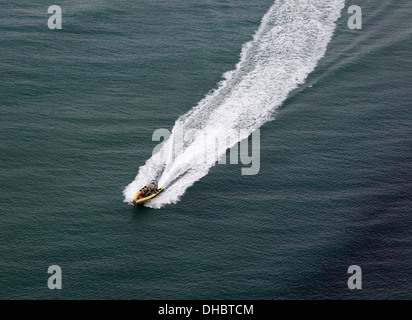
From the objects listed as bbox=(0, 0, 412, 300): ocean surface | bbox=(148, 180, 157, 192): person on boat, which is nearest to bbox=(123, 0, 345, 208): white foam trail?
bbox=(0, 0, 412, 300): ocean surface

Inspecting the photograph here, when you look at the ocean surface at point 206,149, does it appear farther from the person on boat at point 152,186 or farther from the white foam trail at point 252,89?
the person on boat at point 152,186

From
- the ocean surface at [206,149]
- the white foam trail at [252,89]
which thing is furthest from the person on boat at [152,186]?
the white foam trail at [252,89]

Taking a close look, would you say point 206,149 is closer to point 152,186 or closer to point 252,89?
point 152,186

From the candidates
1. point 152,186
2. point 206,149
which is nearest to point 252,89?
point 206,149

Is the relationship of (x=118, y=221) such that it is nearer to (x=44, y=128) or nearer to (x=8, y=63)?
(x=44, y=128)
